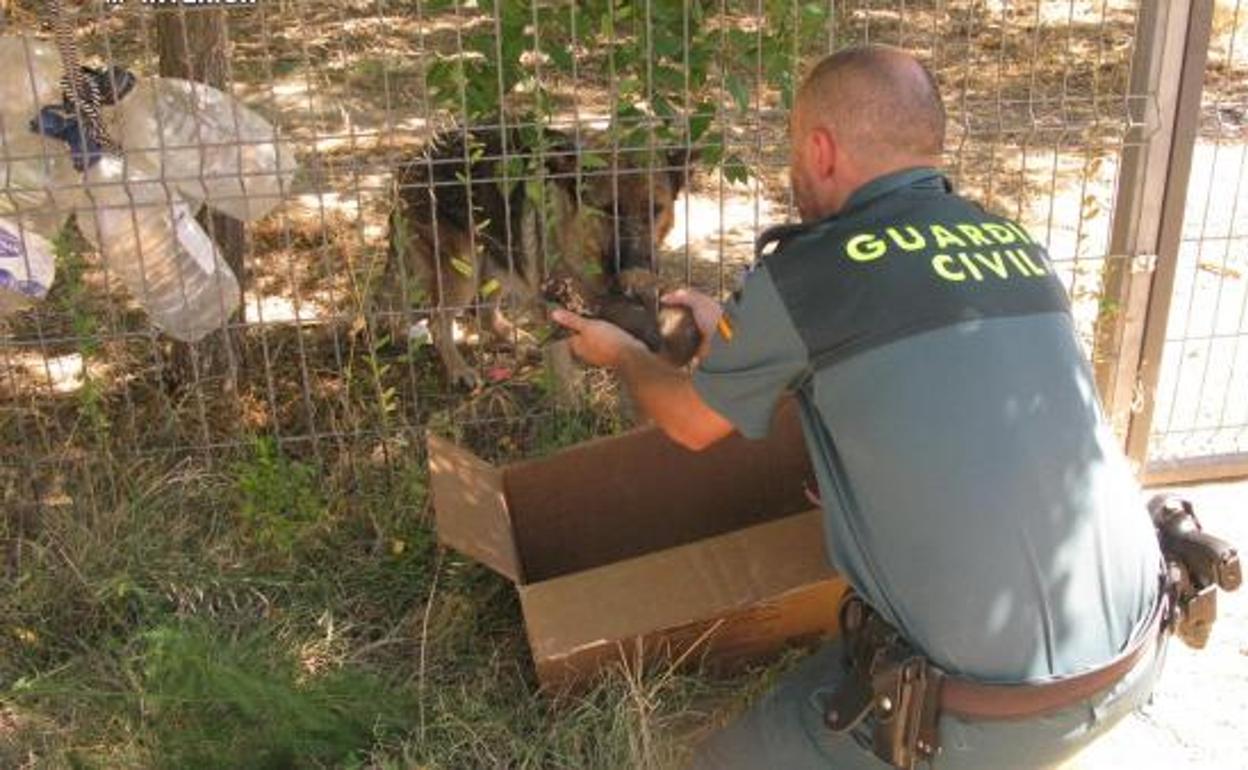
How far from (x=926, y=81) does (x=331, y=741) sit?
2061 millimetres

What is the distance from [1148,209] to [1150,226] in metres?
0.06

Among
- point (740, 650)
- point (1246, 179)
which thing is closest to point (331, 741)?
point (740, 650)

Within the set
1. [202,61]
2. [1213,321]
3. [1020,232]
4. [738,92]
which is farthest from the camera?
[1213,321]

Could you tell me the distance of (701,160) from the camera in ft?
14.2

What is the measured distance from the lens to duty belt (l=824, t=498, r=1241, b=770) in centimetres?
268

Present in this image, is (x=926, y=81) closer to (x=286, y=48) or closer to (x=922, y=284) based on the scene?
(x=922, y=284)

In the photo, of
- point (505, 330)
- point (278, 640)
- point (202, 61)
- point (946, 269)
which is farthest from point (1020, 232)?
point (202, 61)

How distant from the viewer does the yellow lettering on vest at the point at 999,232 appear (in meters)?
2.79

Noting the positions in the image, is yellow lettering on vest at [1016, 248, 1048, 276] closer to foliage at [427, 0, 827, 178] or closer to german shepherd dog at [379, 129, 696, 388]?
german shepherd dog at [379, 129, 696, 388]

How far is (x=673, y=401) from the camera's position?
307cm

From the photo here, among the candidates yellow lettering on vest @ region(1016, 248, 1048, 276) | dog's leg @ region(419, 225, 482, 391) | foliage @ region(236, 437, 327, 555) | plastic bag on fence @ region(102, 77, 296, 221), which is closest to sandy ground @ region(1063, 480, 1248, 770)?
yellow lettering on vest @ region(1016, 248, 1048, 276)

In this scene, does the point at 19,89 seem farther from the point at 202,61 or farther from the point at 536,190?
the point at 536,190

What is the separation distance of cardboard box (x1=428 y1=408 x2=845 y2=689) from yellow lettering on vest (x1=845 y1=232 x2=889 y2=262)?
0.99 m

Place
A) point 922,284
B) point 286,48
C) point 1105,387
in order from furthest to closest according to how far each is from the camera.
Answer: point 286,48, point 1105,387, point 922,284
